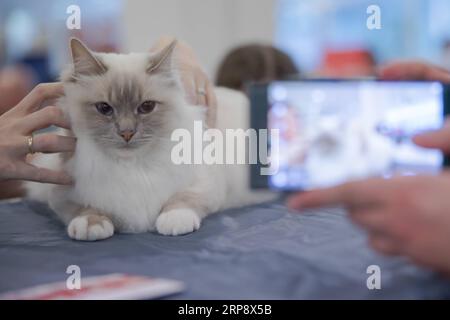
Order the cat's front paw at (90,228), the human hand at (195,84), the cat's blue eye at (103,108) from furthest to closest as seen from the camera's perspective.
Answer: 1. the human hand at (195,84)
2. the cat's blue eye at (103,108)
3. the cat's front paw at (90,228)

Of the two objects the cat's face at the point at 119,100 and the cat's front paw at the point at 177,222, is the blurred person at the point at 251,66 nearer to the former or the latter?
the cat's face at the point at 119,100

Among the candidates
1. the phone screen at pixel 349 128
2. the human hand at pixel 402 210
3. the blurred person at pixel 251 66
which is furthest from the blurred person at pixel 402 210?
the blurred person at pixel 251 66

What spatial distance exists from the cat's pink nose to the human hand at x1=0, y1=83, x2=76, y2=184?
0.12 meters

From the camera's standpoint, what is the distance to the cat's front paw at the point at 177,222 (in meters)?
0.96

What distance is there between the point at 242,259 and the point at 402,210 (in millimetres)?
285

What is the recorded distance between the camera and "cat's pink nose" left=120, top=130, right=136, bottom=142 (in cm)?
99

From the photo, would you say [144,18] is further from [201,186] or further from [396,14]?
[201,186]

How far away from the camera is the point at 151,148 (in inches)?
42.1

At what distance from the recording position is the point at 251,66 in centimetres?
216

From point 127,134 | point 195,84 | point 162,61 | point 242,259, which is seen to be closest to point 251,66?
point 195,84

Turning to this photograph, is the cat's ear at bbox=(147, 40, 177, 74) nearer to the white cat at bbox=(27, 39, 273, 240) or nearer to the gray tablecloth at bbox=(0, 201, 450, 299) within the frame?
the white cat at bbox=(27, 39, 273, 240)

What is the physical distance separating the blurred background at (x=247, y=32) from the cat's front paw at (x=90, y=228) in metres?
1.25

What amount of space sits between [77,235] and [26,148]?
7.6 inches
